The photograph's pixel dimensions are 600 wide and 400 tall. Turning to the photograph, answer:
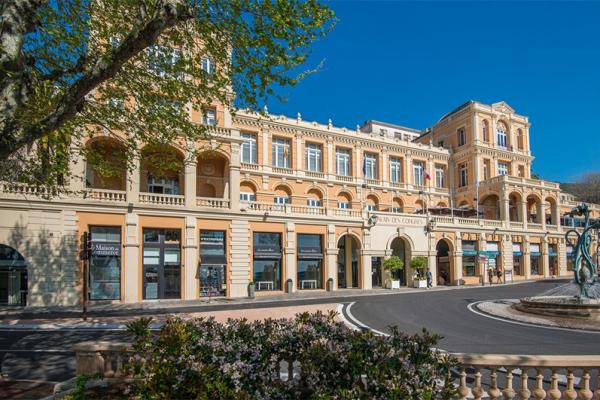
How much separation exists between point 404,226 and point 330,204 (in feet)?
24.3

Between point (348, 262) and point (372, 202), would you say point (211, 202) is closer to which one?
point (348, 262)

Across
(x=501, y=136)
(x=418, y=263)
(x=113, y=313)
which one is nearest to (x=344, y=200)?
(x=418, y=263)

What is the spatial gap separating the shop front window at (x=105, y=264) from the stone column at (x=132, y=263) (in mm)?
481

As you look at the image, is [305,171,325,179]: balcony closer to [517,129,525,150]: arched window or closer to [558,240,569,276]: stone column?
[517,129,525,150]: arched window

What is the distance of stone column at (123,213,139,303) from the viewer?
23.7 metres

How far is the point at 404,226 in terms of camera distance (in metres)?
35.7

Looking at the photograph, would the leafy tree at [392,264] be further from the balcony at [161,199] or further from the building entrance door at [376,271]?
the balcony at [161,199]

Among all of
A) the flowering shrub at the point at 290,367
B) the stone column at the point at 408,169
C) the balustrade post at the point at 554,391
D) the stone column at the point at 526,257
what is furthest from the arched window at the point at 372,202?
the flowering shrub at the point at 290,367

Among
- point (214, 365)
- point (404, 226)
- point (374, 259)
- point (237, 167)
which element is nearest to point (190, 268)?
point (237, 167)

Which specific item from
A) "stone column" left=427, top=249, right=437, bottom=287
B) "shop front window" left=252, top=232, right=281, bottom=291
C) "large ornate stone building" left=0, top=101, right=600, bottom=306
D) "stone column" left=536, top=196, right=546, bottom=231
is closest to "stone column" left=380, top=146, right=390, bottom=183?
"large ornate stone building" left=0, top=101, right=600, bottom=306

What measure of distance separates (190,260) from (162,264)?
1.67m

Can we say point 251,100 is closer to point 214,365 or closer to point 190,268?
point 214,365

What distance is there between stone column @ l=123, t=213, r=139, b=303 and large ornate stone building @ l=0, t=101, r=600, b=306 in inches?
2.3

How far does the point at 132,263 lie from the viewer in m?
24.0
